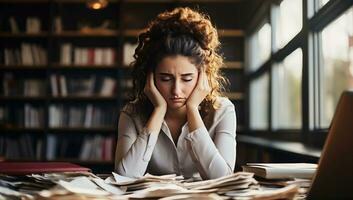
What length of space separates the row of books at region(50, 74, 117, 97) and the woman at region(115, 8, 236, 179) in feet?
13.6

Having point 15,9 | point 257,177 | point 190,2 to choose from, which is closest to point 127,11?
point 190,2

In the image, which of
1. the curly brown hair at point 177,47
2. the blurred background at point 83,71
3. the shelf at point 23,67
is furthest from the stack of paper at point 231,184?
the shelf at point 23,67

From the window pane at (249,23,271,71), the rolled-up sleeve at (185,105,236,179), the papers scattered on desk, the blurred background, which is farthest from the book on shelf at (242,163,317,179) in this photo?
the blurred background

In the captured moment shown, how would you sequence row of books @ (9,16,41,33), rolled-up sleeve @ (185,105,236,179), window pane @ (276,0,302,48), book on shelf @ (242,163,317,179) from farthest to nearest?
row of books @ (9,16,41,33) < window pane @ (276,0,302,48) < rolled-up sleeve @ (185,105,236,179) < book on shelf @ (242,163,317,179)

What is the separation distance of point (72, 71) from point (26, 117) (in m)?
0.76

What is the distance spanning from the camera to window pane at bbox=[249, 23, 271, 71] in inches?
207

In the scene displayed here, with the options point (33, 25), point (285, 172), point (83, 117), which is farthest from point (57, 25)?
point (285, 172)

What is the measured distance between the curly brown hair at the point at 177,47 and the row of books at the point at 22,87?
14.4 feet

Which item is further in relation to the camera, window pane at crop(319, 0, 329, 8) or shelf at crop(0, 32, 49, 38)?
shelf at crop(0, 32, 49, 38)

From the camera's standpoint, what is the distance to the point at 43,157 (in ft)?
20.6

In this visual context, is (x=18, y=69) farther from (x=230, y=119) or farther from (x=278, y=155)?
(x=230, y=119)

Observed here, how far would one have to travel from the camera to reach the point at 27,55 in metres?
6.19

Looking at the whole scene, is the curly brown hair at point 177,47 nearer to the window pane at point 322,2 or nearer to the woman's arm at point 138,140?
the woman's arm at point 138,140

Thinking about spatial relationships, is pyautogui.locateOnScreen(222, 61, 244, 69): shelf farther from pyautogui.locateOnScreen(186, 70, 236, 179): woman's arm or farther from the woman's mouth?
the woman's mouth
